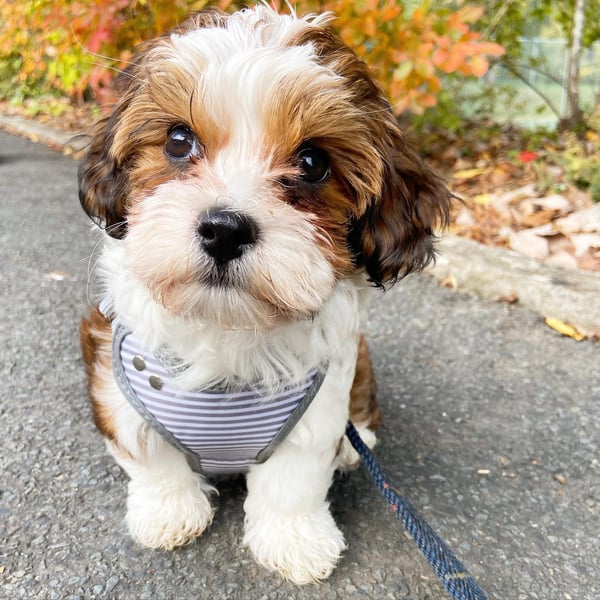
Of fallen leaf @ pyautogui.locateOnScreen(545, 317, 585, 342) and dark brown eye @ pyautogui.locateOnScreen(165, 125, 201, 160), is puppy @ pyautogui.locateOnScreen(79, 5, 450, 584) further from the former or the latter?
fallen leaf @ pyautogui.locateOnScreen(545, 317, 585, 342)

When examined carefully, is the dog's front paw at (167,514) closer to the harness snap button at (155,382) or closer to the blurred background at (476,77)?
the harness snap button at (155,382)

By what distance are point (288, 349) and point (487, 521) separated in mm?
1097

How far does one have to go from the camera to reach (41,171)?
719 centimetres

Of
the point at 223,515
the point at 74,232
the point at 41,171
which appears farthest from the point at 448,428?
the point at 41,171

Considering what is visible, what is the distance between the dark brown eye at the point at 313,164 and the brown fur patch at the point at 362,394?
0.91m

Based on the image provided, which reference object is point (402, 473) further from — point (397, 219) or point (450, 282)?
point (450, 282)

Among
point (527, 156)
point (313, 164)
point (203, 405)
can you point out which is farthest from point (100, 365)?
point (527, 156)

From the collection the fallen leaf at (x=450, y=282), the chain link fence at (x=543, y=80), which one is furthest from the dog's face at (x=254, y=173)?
the chain link fence at (x=543, y=80)

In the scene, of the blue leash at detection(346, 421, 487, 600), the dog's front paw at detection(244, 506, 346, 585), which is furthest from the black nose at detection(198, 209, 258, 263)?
the dog's front paw at detection(244, 506, 346, 585)

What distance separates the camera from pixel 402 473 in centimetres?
263

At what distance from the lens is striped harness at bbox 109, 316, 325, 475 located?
76.9 inches

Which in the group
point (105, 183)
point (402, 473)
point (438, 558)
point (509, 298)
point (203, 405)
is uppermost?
point (105, 183)

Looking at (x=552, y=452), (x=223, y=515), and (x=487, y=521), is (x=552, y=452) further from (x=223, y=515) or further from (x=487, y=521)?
(x=223, y=515)

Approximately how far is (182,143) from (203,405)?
785 millimetres
